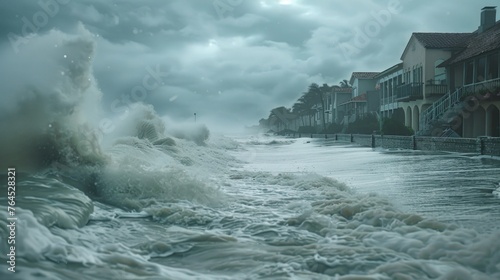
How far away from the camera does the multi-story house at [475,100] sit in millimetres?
24852

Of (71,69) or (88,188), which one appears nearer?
(88,188)

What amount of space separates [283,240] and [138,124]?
23.4m

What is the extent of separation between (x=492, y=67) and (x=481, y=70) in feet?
4.41

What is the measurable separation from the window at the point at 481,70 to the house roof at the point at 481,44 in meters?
0.61

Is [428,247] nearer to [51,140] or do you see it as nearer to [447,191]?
[447,191]

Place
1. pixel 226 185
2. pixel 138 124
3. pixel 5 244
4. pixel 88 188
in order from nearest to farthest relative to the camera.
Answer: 1. pixel 5 244
2. pixel 88 188
3. pixel 226 185
4. pixel 138 124

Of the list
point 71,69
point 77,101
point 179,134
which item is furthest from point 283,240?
point 179,134

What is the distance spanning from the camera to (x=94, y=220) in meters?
5.77

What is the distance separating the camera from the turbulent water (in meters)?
4.01

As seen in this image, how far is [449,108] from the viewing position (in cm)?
2653

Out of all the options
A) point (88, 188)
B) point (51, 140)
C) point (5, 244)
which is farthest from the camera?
point (51, 140)

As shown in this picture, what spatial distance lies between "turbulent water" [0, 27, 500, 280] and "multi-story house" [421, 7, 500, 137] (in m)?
15.5

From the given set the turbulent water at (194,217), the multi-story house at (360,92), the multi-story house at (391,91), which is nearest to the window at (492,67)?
the multi-story house at (391,91)

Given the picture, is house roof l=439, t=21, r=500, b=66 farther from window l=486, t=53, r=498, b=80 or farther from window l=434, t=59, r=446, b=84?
window l=434, t=59, r=446, b=84
